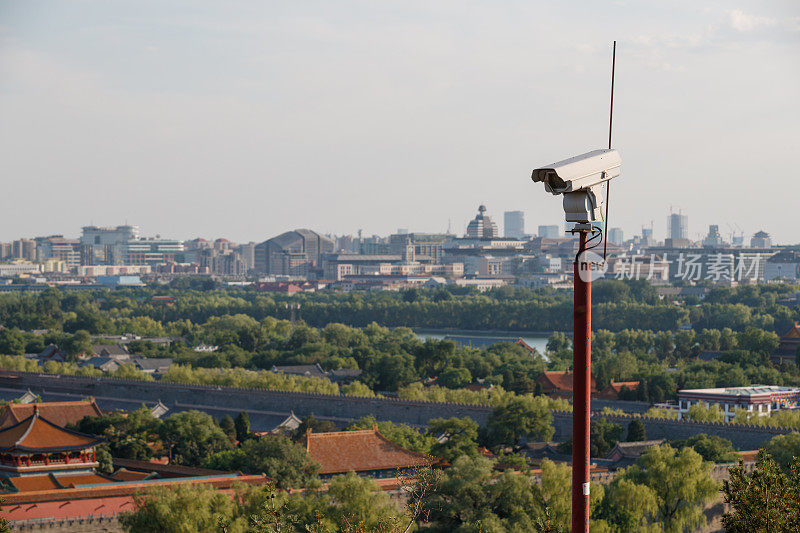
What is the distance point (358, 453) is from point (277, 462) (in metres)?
3.63

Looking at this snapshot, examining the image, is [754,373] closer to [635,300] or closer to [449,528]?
[449,528]

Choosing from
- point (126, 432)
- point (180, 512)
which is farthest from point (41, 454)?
point (180, 512)

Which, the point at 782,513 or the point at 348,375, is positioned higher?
the point at 782,513

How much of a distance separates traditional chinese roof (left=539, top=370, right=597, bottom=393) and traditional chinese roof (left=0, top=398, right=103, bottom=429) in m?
25.1

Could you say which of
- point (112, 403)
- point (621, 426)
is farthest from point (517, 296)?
point (621, 426)

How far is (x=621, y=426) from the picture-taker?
47.9 metres

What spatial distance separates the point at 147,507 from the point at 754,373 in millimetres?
45173

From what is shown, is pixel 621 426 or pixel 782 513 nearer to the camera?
pixel 782 513

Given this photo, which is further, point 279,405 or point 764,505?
point 279,405

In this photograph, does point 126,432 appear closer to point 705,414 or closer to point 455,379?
point 705,414

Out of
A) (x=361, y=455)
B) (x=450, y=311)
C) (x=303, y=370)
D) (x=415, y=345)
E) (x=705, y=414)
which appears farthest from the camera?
(x=450, y=311)

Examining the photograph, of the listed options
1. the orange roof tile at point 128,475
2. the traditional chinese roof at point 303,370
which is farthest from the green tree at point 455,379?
the orange roof tile at point 128,475

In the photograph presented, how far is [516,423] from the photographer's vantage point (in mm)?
47000

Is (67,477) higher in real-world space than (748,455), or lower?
higher
